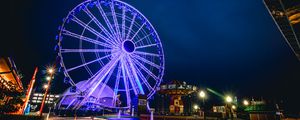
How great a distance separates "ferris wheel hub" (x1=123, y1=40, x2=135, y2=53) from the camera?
24.3m

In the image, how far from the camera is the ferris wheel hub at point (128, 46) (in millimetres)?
24269

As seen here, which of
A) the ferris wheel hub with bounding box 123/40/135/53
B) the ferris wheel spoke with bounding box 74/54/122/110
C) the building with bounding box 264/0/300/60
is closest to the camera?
the building with bounding box 264/0/300/60

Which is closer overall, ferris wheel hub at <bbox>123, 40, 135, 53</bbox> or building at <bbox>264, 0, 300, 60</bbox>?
building at <bbox>264, 0, 300, 60</bbox>

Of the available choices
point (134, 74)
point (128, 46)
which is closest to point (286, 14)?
point (134, 74)

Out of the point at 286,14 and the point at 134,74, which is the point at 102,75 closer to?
the point at 134,74

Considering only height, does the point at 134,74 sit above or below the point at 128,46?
below

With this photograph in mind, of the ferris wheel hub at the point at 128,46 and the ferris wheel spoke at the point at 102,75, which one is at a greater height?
the ferris wheel hub at the point at 128,46

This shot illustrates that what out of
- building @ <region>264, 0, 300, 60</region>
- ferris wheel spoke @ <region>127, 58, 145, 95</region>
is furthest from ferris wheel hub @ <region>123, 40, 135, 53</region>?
building @ <region>264, 0, 300, 60</region>

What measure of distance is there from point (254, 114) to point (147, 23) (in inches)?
827

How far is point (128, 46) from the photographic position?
81.0 ft

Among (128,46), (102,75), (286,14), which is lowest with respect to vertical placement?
(102,75)

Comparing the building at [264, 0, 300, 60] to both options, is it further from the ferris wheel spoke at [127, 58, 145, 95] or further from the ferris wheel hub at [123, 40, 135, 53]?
the ferris wheel hub at [123, 40, 135, 53]

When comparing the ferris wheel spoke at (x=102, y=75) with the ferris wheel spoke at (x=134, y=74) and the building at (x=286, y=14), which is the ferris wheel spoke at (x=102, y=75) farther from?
the building at (x=286, y=14)

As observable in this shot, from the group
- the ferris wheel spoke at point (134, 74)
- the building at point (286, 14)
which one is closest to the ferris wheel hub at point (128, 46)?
the ferris wheel spoke at point (134, 74)
